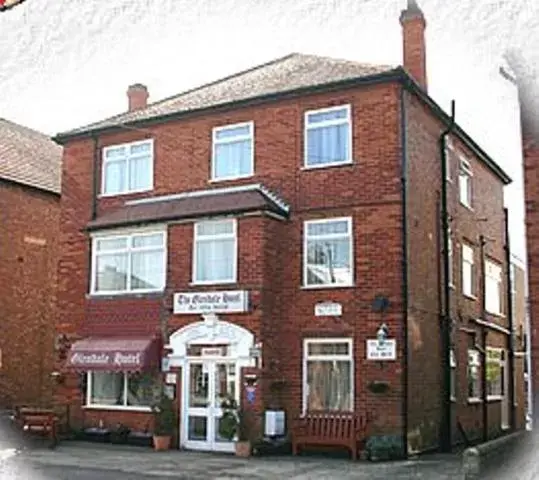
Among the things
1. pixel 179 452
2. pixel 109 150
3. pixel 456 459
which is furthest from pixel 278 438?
pixel 109 150

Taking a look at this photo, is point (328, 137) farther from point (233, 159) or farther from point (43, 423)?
point (43, 423)

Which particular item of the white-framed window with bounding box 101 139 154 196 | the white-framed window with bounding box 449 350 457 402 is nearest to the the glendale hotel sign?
the white-framed window with bounding box 101 139 154 196

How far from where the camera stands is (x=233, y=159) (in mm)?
8883

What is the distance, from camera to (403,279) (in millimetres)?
7711

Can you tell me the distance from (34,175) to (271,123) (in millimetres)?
2839

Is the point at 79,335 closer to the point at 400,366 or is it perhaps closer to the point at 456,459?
the point at 400,366

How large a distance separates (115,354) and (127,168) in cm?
228

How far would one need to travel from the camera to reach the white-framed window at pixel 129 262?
8.86 metres

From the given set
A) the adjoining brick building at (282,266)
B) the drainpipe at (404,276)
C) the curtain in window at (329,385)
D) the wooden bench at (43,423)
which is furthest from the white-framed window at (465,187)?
the wooden bench at (43,423)

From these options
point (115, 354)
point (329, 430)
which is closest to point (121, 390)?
point (115, 354)

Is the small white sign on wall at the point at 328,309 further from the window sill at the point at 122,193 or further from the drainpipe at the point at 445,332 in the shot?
the window sill at the point at 122,193

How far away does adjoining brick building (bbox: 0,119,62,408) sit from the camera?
7051 mm

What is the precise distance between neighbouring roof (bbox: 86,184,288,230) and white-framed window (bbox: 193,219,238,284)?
0.54 feet

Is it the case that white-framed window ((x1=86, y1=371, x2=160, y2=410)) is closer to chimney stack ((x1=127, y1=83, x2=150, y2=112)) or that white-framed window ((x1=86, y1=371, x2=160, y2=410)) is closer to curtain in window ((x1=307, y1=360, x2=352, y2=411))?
curtain in window ((x1=307, y1=360, x2=352, y2=411))
